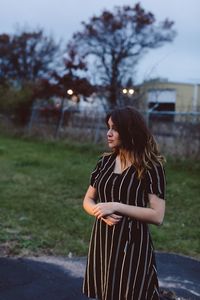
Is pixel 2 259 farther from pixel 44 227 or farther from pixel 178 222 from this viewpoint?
pixel 178 222

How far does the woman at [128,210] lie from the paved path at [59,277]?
186 cm

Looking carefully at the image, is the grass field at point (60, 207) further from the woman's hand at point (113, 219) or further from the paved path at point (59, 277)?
the woman's hand at point (113, 219)

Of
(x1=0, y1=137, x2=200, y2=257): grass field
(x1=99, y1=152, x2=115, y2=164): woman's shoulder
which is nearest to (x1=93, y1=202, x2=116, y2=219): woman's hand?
(x1=99, y1=152, x2=115, y2=164): woman's shoulder

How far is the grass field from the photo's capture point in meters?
6.52

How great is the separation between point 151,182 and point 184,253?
144 inches

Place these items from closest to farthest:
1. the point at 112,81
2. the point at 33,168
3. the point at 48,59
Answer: the point at 33,168
the point at 112,81
the point at 48,59

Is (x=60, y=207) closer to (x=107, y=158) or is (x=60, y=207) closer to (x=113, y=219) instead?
(x=107, y=158)

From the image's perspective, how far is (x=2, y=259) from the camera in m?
5.88

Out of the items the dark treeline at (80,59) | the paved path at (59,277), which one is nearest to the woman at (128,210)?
the paved path at (59,277)

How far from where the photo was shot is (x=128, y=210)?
114 inches

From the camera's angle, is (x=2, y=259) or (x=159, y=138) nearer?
(x=2, y=259)

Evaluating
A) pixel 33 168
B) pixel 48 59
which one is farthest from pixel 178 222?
pixel 48 59

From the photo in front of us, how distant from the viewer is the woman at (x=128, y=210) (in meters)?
2.93

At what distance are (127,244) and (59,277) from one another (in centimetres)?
257
